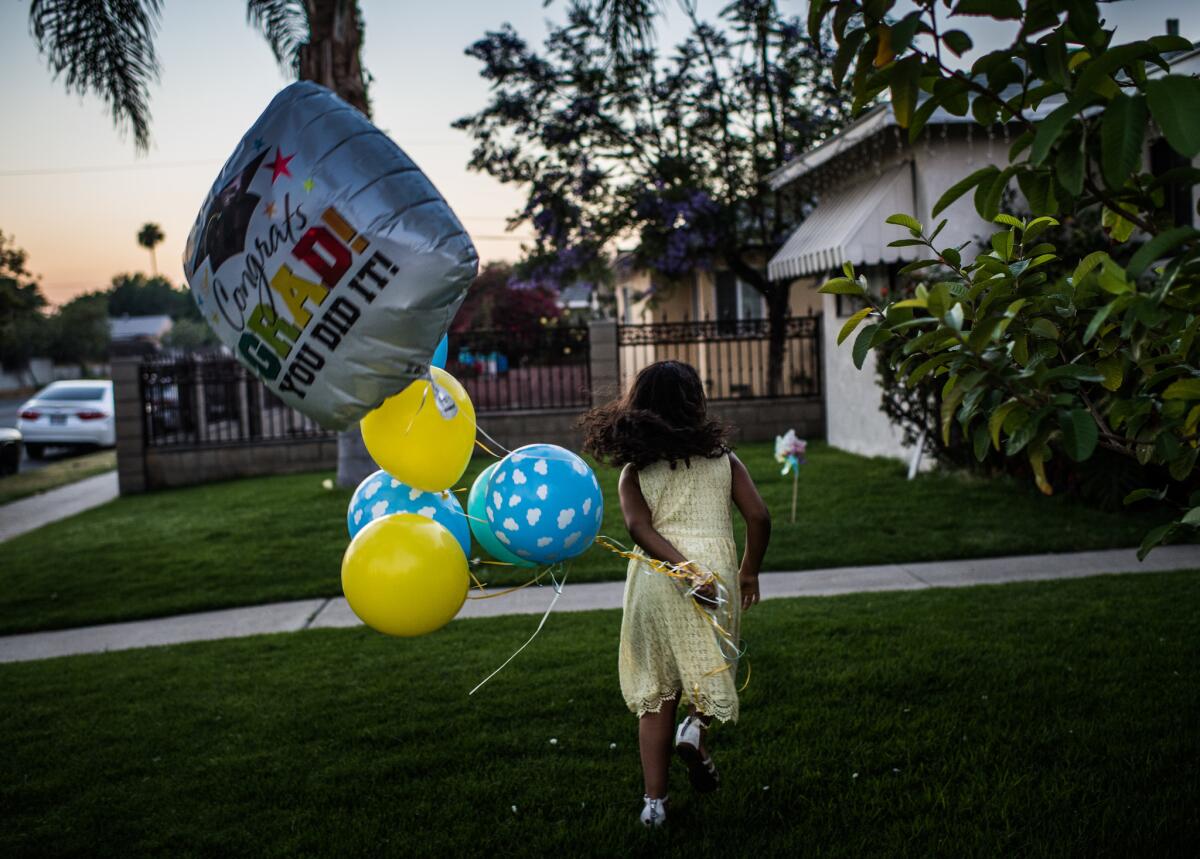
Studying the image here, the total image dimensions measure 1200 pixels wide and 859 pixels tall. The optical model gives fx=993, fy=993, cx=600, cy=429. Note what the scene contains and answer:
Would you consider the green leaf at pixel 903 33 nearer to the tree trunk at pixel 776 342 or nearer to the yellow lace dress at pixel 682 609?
the yellow lace dress at pixel 682 609

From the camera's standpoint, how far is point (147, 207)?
1731 centimetres

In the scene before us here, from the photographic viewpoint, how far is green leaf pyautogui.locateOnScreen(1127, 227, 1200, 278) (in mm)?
1422

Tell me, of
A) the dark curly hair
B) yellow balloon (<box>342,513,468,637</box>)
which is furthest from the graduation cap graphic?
the dark curly hair

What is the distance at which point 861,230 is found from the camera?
385 inches

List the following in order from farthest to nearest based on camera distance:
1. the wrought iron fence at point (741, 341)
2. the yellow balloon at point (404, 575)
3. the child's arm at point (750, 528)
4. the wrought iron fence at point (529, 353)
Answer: the wrought iron fence at point (741, 341) < the wrought iron fence at point (529, 353) < the child's arm at point (750, 528) < the yellow balloon at point (404, 575)

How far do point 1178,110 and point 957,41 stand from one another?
0.46m

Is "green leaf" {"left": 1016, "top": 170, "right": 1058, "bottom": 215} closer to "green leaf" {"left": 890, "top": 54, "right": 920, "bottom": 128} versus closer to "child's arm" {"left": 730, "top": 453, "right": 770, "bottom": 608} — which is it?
"green leaf" {"left": 890, "top": 54, "right": 920, "bottom": 128}

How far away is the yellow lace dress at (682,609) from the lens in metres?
3.12

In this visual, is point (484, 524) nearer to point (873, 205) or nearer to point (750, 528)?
point (750, 528)

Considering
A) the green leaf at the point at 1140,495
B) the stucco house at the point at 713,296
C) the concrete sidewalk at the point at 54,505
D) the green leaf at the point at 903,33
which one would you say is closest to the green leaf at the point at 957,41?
the green leaf at the point at 903,33

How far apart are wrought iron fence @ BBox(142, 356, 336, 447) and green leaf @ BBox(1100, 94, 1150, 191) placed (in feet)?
39.4

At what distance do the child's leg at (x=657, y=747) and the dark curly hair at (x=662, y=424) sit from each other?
0.79m

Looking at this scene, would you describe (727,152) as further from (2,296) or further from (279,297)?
(2,296)

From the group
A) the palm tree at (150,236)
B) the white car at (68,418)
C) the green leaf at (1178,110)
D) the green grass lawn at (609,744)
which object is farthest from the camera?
the palm tree at (150,236)
